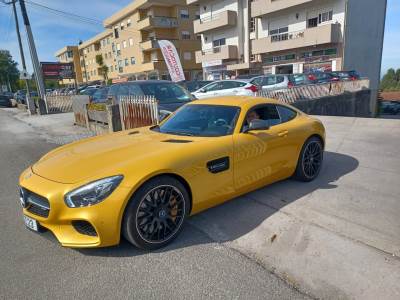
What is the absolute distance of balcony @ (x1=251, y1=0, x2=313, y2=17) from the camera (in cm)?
2638

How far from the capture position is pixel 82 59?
78.0 metres

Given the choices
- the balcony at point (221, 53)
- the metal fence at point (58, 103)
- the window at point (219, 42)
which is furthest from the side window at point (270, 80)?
the window at point (219, 42)

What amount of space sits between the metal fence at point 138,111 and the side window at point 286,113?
340 centimetres

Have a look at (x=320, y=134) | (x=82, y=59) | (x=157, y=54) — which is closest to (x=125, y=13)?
(x=157, y=54)

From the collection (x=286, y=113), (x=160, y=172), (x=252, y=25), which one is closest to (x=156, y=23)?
(x=252, y=25)

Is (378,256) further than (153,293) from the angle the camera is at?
Yes

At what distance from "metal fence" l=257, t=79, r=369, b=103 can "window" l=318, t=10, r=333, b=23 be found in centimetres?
1007

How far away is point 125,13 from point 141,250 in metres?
51.5

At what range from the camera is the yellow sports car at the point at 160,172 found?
2521 mm

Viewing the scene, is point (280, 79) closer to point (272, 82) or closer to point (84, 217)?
point (272, 82)

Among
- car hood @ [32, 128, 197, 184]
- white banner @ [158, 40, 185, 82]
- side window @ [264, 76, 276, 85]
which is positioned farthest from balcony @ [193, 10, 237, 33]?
car hood @ [32, 128, 197, 184]

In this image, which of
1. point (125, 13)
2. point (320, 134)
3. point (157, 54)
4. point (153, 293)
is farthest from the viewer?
point (125, 13)

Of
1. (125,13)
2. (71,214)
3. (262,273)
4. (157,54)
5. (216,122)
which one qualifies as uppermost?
(125,13)

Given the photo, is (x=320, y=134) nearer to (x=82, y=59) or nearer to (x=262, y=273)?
(x=262, y=273)
